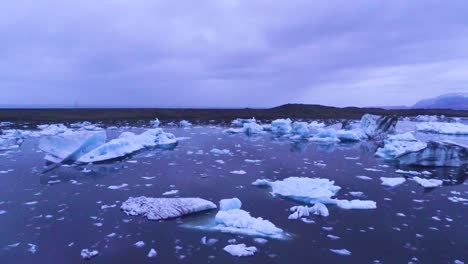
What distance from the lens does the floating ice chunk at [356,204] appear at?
7.12m

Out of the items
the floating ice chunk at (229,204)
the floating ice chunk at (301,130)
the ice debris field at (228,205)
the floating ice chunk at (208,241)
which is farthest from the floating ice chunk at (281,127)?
the floating ice chunk at (208,241)

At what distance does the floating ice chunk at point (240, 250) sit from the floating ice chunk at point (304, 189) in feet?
8.89

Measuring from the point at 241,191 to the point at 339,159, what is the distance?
6038 millimetres

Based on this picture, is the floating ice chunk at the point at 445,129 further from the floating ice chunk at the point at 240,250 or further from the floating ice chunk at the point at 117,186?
the floating ice chunk at the point at 240,250

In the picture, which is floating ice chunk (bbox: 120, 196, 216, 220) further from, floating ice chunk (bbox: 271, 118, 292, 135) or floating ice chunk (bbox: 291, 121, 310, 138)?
floating ice chunk (bbox: 271, 118, 292, 135)

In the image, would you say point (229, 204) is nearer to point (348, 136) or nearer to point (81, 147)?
point (81, 147)

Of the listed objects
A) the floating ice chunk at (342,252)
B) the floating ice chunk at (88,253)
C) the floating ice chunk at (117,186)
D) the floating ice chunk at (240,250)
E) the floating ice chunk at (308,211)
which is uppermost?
the floating ice chunk at (308,211)

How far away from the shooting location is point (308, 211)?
677 cm

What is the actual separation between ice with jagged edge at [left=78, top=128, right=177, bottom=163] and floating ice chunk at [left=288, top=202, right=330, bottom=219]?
784 cm

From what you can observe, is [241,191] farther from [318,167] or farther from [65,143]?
[65,143]

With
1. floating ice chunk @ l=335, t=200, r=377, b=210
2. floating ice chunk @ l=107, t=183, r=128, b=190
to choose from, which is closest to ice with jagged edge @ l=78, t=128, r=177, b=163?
floating ice chunk @ l=107, t=183, r=128, b=190

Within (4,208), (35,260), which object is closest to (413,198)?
(35,260)

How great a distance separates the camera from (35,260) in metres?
4.87

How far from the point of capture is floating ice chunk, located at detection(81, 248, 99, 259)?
16.3ft
